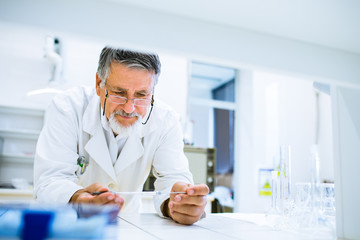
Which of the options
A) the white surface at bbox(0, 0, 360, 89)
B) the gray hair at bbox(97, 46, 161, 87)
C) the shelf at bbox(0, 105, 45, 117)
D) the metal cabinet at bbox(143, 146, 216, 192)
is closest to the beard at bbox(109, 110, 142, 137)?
the gray hair at bbox(97, 46, 161, 87)

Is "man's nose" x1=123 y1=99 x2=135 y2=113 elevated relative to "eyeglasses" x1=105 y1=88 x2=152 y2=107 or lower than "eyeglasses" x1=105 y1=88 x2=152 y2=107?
lower

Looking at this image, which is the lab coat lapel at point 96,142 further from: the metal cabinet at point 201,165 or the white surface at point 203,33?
the metal cabinet at point 201,165

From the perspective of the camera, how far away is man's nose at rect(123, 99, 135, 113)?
1.28 metres

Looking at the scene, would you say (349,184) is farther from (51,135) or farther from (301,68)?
(51,135)

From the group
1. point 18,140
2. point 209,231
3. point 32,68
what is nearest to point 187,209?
point 209,231

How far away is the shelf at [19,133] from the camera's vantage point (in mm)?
3779

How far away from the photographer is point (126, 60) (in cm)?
129

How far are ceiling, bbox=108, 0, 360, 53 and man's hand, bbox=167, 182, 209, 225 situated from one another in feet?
1.76

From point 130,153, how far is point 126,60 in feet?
1.45

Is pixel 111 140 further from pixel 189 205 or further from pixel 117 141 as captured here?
pixel 189 205

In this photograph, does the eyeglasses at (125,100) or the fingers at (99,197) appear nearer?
the fingers at (99,197)

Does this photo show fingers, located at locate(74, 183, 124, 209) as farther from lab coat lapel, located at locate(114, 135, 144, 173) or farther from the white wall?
the white wall

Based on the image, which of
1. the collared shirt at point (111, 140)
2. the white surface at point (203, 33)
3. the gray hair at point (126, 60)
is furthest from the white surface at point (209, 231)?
the gray hair at point (126, 60)

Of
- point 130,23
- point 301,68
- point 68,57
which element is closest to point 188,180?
point 301,68
